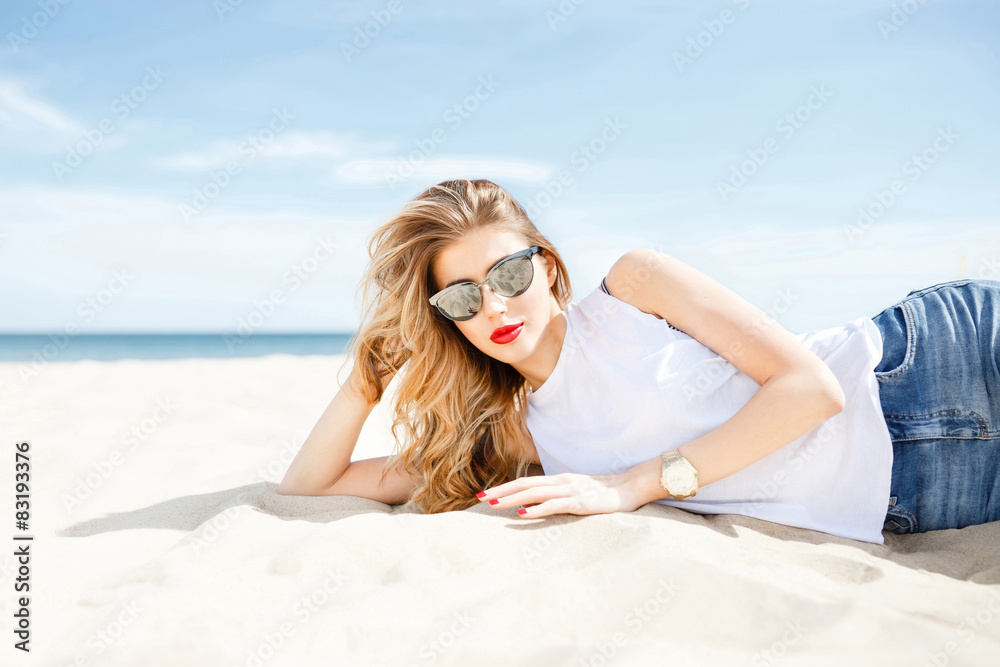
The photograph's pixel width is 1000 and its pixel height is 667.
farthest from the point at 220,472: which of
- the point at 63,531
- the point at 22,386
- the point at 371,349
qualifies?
the point at 22,386

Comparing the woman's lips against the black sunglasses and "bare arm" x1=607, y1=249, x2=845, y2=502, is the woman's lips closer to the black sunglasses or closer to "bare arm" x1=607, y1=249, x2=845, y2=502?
the black sunglasses

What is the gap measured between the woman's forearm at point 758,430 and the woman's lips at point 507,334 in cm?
79

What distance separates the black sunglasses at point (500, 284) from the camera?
9.40ft

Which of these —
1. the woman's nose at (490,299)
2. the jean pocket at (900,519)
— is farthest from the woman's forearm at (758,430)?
the woman's nose at (490,299)

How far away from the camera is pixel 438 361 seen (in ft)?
10.8

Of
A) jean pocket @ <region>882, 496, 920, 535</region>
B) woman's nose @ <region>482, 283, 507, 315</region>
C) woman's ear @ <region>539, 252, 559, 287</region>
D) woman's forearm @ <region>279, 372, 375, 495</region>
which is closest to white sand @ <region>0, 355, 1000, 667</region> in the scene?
jean pocket @ <region>882, 496, 920, 535</region>

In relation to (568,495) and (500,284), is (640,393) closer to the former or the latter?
(568,495)

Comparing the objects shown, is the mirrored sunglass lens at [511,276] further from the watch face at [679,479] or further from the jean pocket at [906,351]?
the jean pocket at [906,351]

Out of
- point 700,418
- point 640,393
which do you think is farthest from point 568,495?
point 700,418

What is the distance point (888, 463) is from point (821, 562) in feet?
2.20

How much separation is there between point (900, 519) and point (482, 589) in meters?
1.75

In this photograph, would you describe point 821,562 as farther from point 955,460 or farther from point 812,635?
point 955,460

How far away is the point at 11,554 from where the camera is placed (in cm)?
247

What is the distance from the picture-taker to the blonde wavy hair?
3094 millimetres
